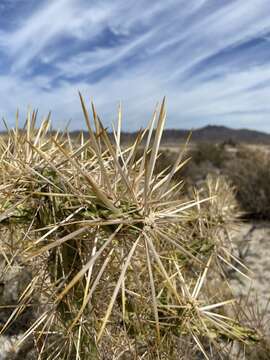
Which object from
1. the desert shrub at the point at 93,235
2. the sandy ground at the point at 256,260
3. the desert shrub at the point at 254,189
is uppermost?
the desert shrub at the point at 93,235

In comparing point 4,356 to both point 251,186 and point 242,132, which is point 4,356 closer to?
point 251,186

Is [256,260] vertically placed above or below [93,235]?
below

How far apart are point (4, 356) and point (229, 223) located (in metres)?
1.91

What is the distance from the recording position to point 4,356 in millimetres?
2545

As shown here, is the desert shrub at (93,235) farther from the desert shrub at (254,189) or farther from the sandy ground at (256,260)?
the desert shrub at (254,189)

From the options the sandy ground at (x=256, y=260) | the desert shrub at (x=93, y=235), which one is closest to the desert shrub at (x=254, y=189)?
the sandy ground at (x=256, y=260)

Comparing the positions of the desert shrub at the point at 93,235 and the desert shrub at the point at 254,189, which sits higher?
the desert shrub at the point at 93,235

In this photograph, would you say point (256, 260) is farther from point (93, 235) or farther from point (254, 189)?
point (93, 235)

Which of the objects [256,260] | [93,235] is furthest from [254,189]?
[93,235]

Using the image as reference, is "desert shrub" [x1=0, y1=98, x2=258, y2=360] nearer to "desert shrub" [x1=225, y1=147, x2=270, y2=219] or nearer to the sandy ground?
the sandy ground

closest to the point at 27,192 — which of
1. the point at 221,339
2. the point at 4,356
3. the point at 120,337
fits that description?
the point at 120,337

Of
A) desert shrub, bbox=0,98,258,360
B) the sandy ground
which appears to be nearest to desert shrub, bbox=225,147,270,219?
the sandy ground

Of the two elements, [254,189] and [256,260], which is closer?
[256,260]

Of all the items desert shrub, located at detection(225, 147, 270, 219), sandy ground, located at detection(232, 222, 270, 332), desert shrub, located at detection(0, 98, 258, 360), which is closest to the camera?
desert shrub, located at detection(0, 98, 258, 360)
